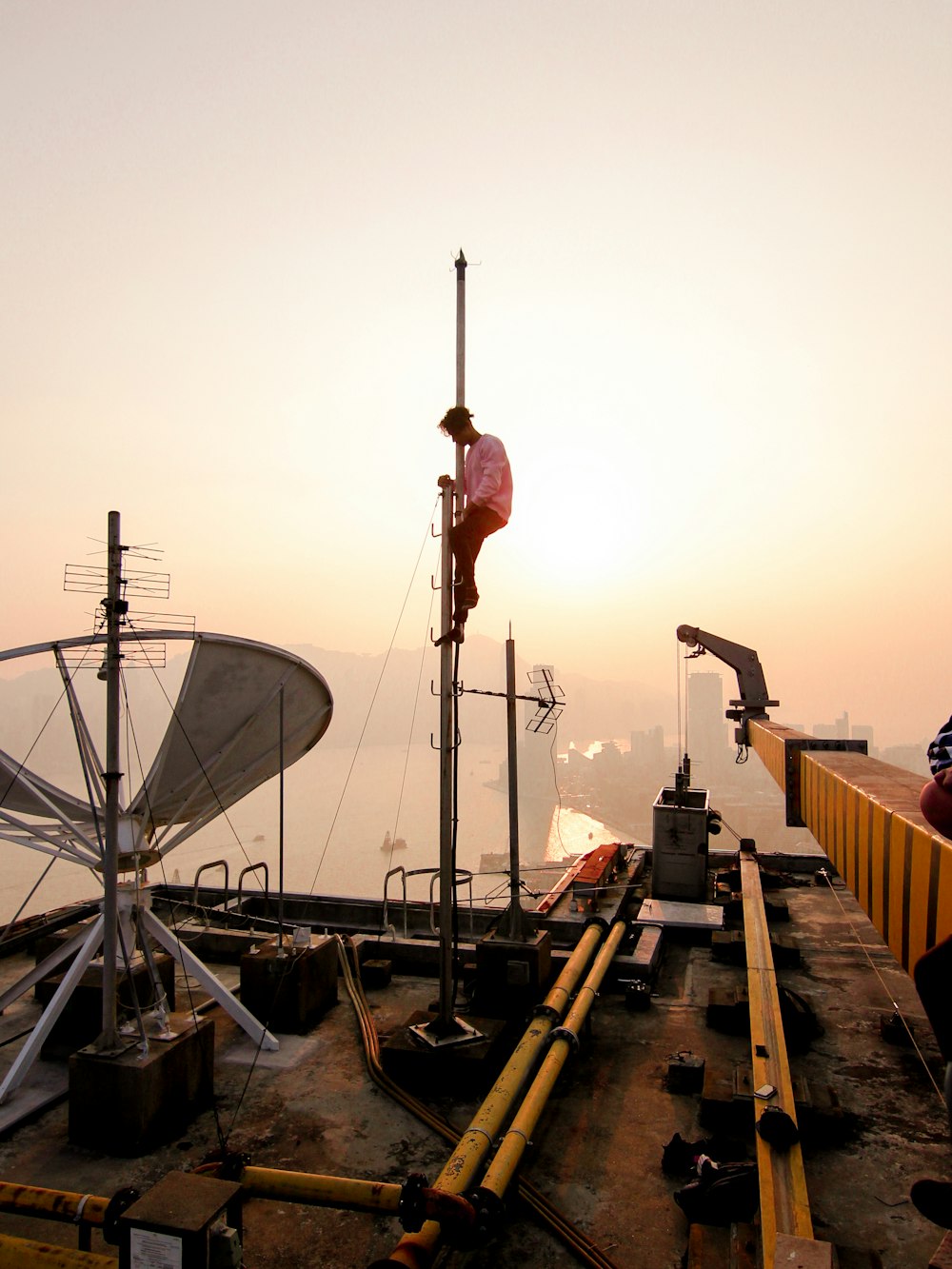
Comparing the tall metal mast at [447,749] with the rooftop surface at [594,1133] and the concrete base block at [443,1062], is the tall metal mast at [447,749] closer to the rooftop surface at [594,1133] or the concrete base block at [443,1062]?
the concrete base block at [443,1062]

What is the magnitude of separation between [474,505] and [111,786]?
515 cm

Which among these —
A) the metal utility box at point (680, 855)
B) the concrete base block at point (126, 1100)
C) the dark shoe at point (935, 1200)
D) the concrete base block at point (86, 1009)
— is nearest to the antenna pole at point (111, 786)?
the concrete base block at point (126, 1100)

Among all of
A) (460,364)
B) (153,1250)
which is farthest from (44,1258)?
(460,364)

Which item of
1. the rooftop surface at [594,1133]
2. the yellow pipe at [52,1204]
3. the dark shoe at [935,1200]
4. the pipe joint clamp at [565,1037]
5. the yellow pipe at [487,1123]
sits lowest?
the rooftop surface at [594,1133]

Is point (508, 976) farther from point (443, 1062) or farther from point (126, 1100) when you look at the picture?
point (126, 1100)

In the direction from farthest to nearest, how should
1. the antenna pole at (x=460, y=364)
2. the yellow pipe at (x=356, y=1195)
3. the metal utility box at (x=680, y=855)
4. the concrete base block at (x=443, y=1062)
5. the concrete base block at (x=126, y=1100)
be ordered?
the metal utility box at (x=680, y=855) < the antenna pole at (x=460, y=364) < the concrete base block at (x=443, y=1062) < the concrete base block at (x=126, y=1100) < the yellow pipe at (x=356, y=1195)

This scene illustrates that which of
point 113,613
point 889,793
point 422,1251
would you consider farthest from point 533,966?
point 113,613

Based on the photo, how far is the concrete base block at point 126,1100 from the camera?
7.69m

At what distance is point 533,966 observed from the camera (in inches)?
421

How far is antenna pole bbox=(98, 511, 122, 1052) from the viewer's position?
8.00 meters

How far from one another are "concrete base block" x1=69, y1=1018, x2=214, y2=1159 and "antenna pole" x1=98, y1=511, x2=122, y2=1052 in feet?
0.86

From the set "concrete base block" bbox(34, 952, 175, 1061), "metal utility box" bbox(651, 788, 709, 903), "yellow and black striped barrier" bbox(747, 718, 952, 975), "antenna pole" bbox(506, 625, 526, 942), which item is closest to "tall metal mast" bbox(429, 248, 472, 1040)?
"antenna pole" bbox(506, 625, 526, 942)

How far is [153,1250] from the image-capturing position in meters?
4.75

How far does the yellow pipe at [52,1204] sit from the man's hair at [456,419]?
818 cm
